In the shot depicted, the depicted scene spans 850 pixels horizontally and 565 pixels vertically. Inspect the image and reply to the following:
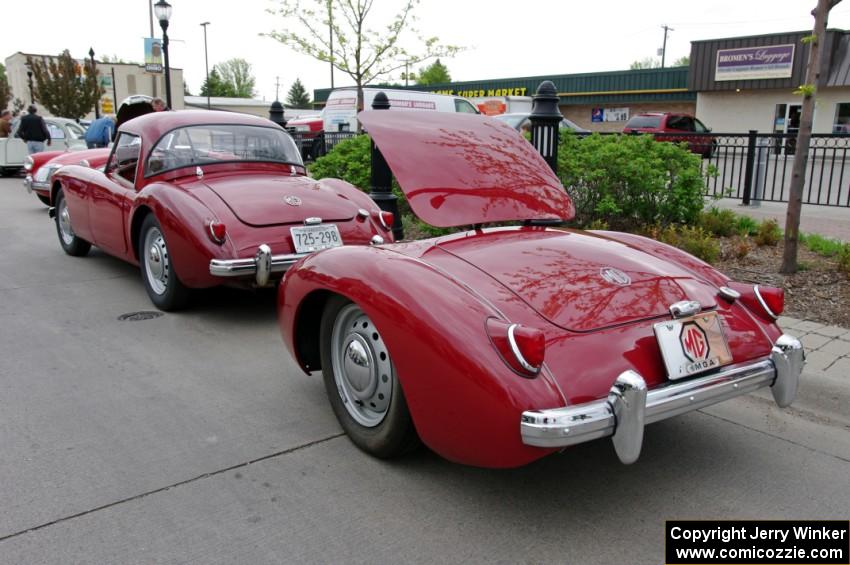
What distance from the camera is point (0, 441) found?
3.32 m

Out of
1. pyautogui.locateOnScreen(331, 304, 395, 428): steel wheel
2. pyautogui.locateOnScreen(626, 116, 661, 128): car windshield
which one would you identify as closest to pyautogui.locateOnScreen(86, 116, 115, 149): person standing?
pyautogui.locateOnScreen(331, 304, 395, 428): steel wheel

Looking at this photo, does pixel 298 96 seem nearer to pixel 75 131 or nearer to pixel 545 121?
pixel 75 131

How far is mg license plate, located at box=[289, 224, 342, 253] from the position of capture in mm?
5180

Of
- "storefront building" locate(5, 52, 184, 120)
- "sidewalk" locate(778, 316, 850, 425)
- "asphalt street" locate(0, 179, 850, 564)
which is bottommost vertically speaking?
"asphalt street" locate(0, 179, 850, 564)

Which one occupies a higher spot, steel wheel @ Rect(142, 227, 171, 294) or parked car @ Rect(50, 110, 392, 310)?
parked car @ Rect(50, 110, 392, 310)

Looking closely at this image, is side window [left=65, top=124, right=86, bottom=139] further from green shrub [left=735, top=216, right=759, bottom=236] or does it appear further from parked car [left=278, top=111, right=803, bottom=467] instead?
parked car [left=278, top=111, right=803, bottom=467]

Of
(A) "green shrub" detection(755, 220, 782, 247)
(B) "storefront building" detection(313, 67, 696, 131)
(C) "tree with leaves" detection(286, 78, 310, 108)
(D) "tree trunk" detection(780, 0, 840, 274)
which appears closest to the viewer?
(D) "tree trunk" detection(780, 0, 840, 274)

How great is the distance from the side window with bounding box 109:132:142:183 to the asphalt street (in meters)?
2.40

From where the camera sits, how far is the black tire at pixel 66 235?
7738 mm

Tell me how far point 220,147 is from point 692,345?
477 cm

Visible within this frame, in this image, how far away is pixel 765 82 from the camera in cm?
2833

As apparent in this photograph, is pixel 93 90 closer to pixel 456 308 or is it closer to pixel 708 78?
pixel 708 78

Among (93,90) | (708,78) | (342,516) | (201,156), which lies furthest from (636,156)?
(93,90)

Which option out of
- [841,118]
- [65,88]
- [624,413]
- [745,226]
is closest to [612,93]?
[841,118]
